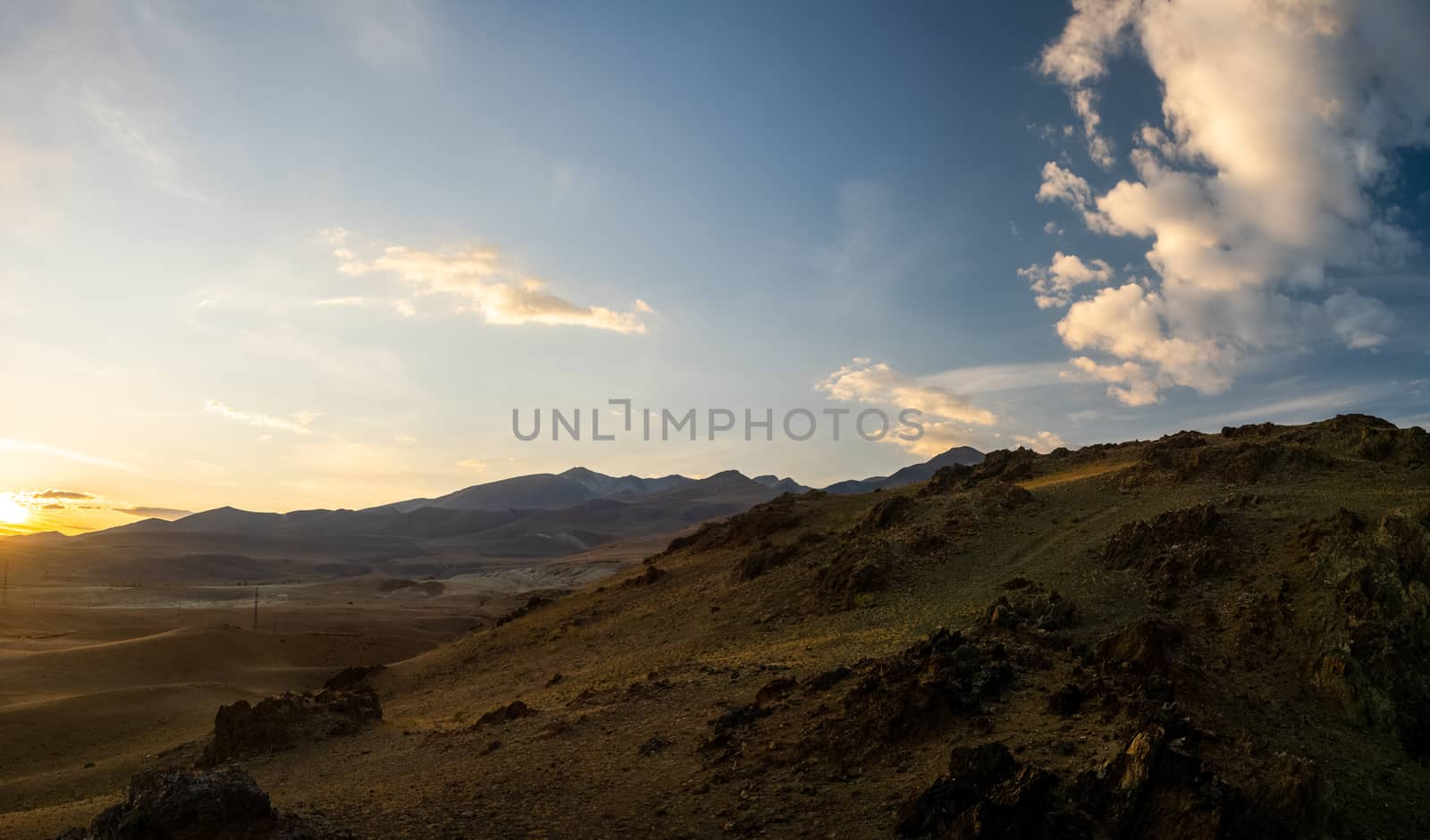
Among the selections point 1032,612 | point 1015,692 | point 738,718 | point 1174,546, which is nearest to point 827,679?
point 738,718

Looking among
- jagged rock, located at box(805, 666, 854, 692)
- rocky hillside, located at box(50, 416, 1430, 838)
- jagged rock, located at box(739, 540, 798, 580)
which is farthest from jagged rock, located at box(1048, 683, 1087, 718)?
jagged rock, located at box(739, 540, 798, 580)

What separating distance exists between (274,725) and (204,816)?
12212 mm

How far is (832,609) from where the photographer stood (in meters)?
25.9

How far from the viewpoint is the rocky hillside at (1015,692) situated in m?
10.3

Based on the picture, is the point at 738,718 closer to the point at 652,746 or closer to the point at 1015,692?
the point at 652,746

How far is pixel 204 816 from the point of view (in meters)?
9.91

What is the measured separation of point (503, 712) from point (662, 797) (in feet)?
31.5

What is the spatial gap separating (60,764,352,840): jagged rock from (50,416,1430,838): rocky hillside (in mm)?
1167

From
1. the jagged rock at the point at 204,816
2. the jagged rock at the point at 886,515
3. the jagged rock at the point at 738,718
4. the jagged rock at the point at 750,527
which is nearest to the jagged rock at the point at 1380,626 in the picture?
the jagged rock at the point at 738,718

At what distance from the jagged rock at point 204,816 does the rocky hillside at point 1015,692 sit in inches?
45.9

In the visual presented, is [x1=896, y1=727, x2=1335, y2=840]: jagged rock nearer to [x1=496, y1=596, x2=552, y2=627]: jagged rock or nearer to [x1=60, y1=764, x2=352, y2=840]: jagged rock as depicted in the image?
[x1=60, y1=764, x2=352, y2=840]: jagged rock

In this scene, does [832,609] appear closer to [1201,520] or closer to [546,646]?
[1201,520]

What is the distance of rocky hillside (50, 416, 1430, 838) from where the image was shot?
10.3 meters

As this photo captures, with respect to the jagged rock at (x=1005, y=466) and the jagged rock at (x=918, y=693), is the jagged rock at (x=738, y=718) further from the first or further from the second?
the jagged rock at (x=1005, y=466)
